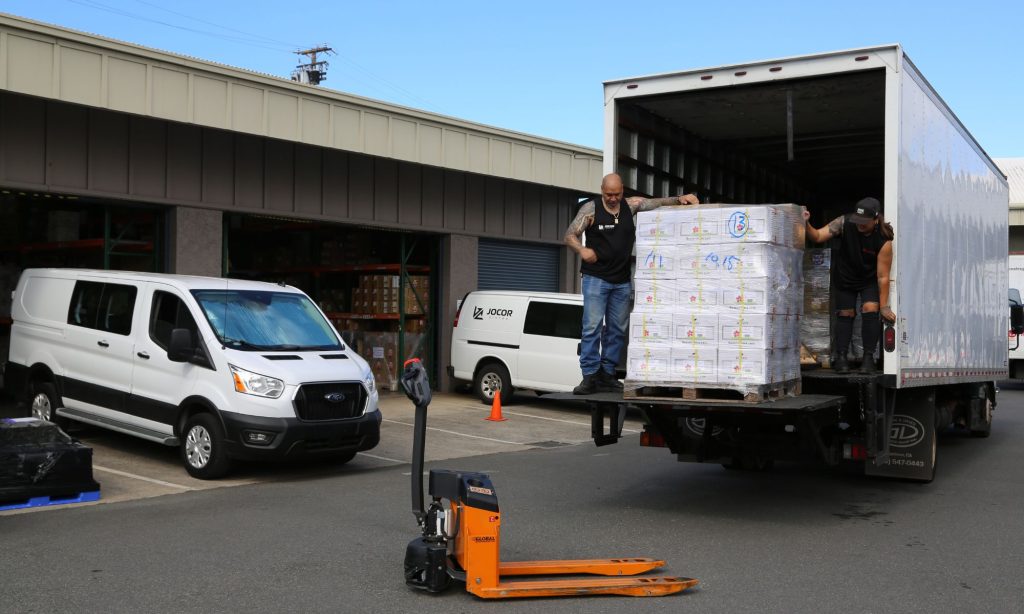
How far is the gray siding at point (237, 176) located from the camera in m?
13.1

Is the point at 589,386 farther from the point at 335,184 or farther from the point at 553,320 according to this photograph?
the point at 335,184

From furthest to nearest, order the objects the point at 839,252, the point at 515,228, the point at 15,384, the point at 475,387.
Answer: the point at 515,228, the point at 475,387, the point at 15,384, the point at 839,252

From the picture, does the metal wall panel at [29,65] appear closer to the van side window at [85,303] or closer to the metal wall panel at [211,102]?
the metal wall panel at [211,102]

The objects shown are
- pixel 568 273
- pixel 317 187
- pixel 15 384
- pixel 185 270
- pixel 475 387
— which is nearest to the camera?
pixel 15 384

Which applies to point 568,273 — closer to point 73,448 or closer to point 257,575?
point 73,448

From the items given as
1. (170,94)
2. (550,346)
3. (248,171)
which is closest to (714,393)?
(170,94)

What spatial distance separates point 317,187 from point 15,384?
5891 mm

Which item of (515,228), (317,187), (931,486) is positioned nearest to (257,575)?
(931,486)

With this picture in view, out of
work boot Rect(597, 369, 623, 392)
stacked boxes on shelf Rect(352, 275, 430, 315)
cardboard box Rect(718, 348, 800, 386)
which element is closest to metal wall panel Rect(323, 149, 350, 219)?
stacked boxes on shelf Rect(352, 275, 430, 315)

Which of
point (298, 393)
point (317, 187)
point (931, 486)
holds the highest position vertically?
point (317, 187)

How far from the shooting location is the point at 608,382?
8578mm

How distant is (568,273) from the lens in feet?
72.7

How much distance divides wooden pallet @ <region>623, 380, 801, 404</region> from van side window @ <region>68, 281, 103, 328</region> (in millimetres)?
6823

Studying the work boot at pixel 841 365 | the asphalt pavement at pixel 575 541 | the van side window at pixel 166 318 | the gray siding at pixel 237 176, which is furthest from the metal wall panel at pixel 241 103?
the work boot at pixel 841 365
